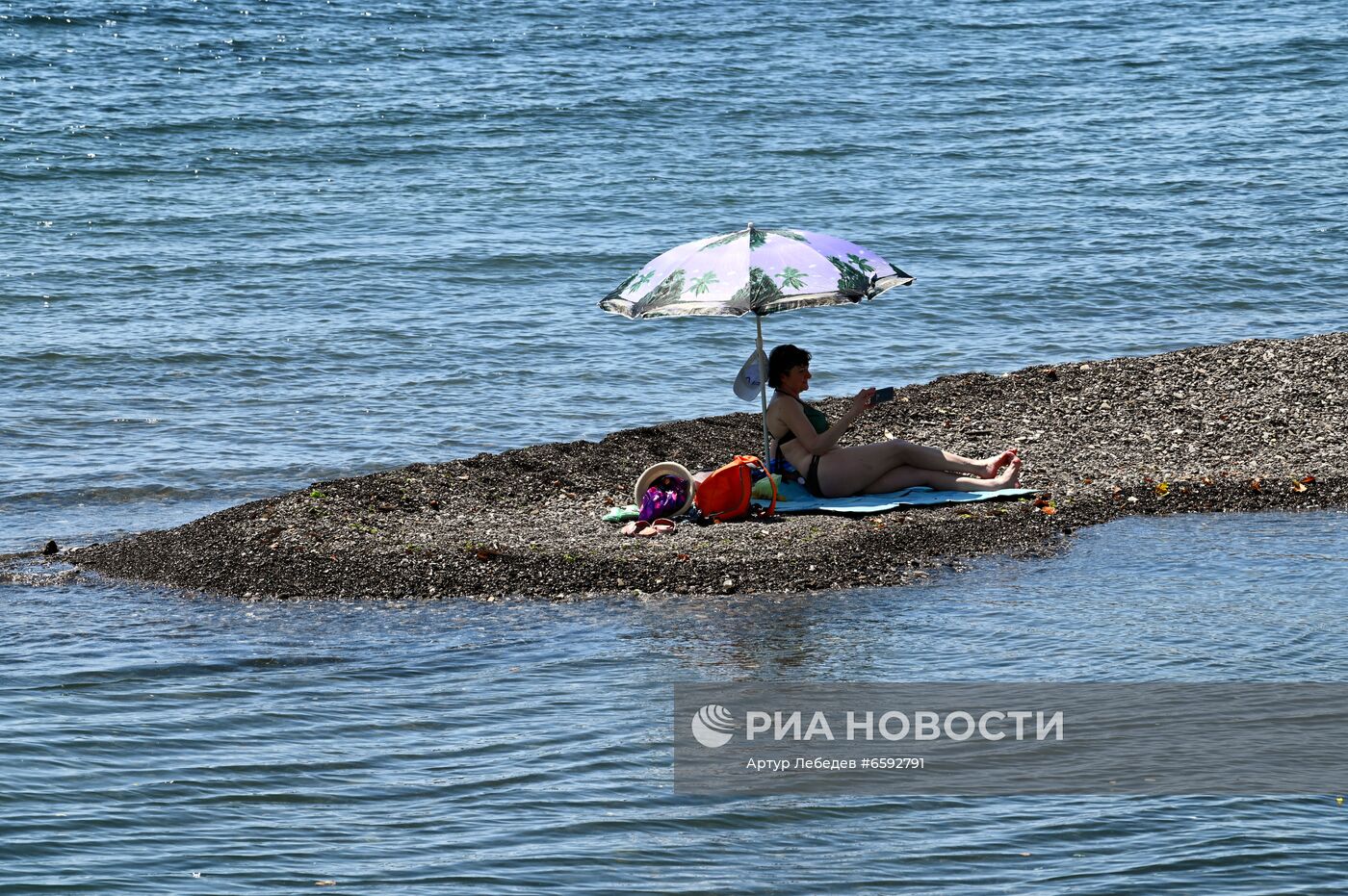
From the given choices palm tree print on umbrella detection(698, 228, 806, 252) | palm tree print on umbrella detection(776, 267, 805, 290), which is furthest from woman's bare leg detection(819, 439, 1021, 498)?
palm tree print on umbrella detection(698, 228, 806, 252)

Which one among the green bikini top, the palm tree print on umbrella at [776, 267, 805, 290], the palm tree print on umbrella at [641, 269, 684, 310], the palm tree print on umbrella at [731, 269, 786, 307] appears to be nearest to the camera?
the palm tree print on umbrella at [731, 269, 786, 307]

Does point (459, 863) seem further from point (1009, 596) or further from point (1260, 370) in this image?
point (1260, 370)

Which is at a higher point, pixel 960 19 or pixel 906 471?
pixel 960 19

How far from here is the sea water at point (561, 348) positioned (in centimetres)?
634

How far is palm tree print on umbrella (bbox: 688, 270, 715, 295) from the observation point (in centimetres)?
1029

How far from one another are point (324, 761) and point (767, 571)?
10.9ft

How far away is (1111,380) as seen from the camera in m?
14.1

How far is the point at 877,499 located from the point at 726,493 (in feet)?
3.49

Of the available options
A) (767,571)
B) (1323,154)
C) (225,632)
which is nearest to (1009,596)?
(767,571)

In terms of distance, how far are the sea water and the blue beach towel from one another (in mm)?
1071

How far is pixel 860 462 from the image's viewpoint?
35.4 feet

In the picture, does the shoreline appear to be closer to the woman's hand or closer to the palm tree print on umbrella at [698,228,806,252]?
the woman's hand

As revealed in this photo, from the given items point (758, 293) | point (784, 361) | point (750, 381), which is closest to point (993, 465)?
point (784, 361)

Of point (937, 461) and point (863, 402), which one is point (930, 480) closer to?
point (937, 461)
